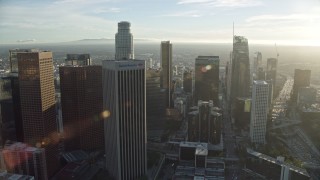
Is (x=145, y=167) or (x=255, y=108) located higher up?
(x=255, y=108)

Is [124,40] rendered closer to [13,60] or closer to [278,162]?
[13,60]

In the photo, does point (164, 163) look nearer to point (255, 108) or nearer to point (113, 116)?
point (113, 116)

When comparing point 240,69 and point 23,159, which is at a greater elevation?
point 240,69

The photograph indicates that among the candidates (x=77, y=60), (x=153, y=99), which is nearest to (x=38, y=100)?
(x=153, y=99)

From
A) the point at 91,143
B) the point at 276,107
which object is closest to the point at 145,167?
the point at 91,143

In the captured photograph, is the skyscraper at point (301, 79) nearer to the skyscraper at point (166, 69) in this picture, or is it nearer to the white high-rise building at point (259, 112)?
the white high-rise building at point (259, 112)

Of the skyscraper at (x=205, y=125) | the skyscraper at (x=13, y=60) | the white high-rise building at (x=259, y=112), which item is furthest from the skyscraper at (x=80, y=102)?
the white high-rise building at (x=259, y=112)
